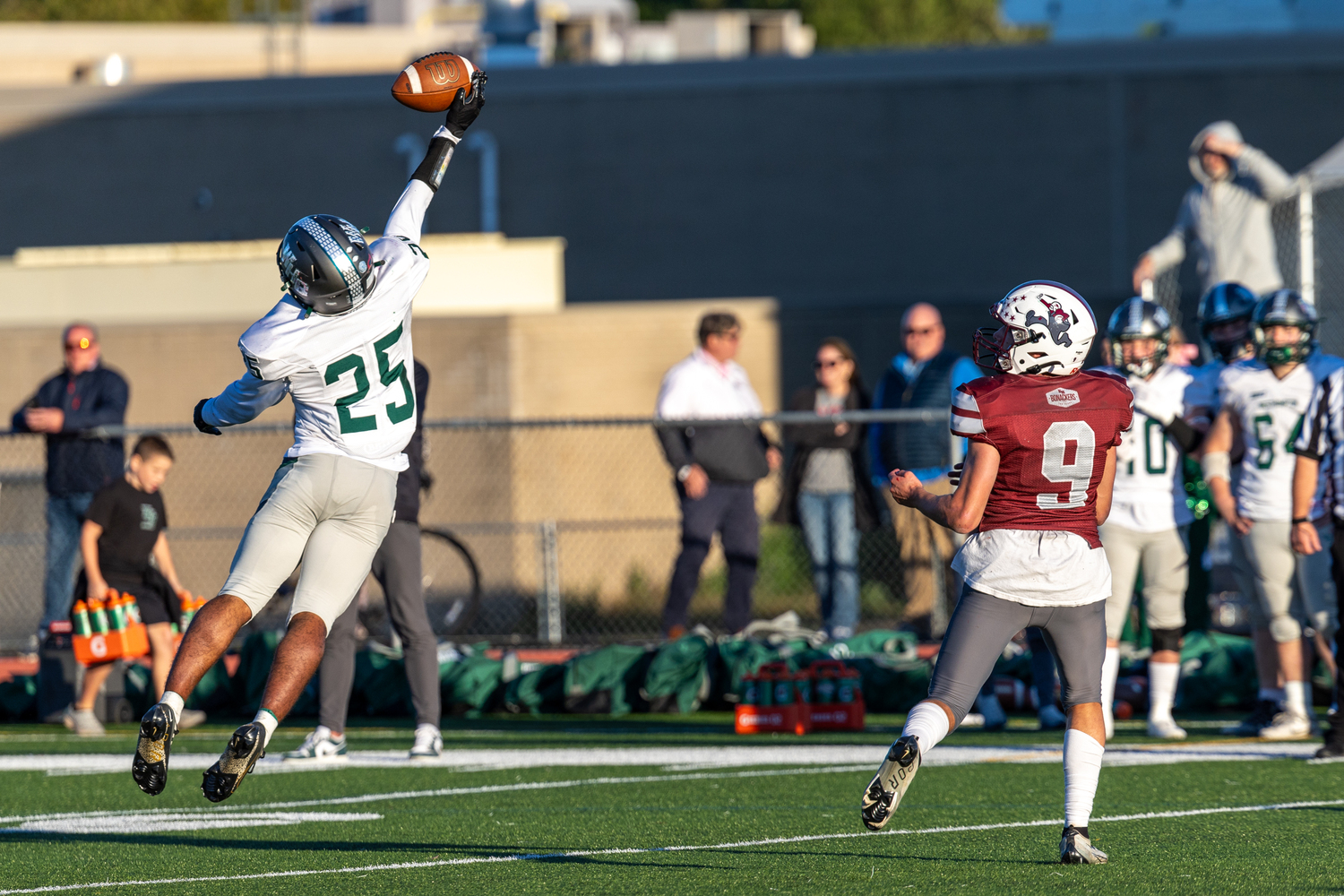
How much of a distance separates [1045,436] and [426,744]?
4205mm

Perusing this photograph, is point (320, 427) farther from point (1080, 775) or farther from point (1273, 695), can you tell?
point (1273, 695)

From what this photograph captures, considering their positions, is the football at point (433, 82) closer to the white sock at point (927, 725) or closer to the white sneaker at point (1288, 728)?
the white sock at point (927, 725)

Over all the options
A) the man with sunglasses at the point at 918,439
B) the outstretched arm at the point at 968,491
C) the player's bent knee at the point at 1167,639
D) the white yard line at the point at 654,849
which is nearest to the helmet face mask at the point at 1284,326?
the player's bent knee at the point at 1167,639

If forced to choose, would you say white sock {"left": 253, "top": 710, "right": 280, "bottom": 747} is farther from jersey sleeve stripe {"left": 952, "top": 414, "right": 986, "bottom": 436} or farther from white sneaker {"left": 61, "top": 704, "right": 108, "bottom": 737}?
white sneaker {"left": 61, "top": 704, "right": 108, "bottom": 737}

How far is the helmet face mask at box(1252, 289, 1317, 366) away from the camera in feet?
28.5

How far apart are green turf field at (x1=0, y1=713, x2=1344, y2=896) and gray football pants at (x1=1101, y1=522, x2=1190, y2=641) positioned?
2.26 feet

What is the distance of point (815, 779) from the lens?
25.8ft

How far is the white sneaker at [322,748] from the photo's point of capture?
28.4ft

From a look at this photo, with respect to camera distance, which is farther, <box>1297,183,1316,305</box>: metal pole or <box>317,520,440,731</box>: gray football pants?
<box>1297,183,1316,305</box>: metal pole

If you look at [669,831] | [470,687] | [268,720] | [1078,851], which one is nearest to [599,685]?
[470,687]

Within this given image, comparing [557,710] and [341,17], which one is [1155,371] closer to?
[557,710]

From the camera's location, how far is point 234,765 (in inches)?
220

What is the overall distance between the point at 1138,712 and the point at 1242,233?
3769 mm

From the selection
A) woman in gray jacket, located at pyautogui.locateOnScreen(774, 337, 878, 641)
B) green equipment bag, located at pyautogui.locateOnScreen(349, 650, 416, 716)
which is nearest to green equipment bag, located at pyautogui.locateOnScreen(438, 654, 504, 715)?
green equipment bag, located at pyautogui.locateOnScreen(349, 650, 416, 716)
